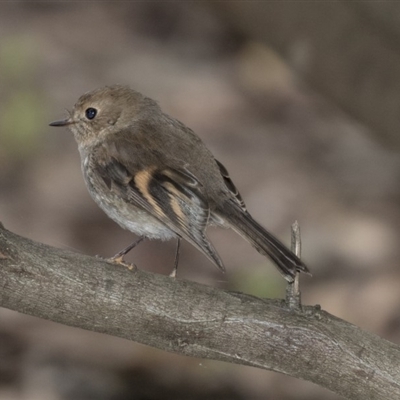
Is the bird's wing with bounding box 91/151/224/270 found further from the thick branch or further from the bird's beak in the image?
the bird's beak

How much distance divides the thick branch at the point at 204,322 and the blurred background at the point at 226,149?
1.97m

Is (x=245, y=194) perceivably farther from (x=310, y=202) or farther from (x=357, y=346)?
(x=357, y=346)

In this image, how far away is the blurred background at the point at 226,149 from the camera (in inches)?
204

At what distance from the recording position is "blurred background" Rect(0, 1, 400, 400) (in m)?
5.19

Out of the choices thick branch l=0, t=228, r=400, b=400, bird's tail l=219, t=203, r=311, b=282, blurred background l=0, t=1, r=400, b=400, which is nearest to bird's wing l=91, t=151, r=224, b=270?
bird's tail l=219, t=203, r=311, b=282

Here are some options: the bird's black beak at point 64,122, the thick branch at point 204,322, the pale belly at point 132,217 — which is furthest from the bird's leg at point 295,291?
the bird's black beak at point 64,122

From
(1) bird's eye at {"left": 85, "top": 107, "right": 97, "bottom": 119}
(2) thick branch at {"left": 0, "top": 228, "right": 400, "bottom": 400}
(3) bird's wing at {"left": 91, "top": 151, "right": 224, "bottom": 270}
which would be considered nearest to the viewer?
(2) thick branch at {"left": 0, "top": 228, "right": 400, "bottom": 400}

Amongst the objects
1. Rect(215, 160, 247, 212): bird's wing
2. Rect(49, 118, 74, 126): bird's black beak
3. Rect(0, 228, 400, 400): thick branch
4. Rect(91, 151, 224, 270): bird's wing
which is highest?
Rect(49, 118, 74, 126): bird's black beak

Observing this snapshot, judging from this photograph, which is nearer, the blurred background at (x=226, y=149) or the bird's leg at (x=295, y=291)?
the bird's leg at (x=295, y=291)

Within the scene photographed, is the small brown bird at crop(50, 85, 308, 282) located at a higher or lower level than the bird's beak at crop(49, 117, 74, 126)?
lower

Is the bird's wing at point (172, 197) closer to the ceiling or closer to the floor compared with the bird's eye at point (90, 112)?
closer to the floor

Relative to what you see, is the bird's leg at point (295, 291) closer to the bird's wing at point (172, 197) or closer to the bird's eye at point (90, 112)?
the bird's wing at point (172, 197)

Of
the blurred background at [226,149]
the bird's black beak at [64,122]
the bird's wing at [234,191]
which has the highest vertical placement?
the blurred background at [226,149]

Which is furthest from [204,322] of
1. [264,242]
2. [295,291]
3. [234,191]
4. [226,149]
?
[226,149]
